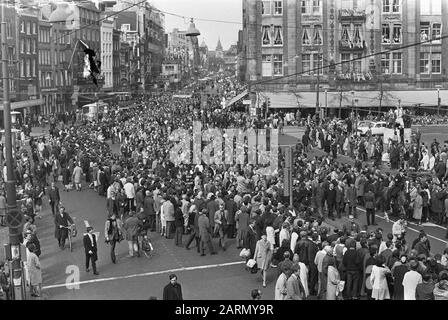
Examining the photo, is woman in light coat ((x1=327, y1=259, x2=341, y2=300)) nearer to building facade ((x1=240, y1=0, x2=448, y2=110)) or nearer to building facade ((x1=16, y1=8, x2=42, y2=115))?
building facade ((x1=240, y1=0, x2=448, y2=110))

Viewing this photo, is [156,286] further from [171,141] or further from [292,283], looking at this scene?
[171,141]

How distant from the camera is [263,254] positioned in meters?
17.2

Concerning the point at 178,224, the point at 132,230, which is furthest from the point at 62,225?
the point at 178,224

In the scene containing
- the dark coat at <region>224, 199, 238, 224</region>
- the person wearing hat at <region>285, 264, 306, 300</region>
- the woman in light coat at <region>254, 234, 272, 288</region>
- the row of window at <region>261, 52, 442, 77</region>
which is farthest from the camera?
the row of window at <region>261, 52, 442, 77</region>

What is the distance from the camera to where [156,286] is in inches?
673

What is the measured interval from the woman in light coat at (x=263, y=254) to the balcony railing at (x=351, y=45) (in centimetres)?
5324

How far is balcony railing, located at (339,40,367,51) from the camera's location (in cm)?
6825

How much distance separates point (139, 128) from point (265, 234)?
29.4 m

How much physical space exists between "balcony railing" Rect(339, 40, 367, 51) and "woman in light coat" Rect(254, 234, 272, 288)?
53.2 m

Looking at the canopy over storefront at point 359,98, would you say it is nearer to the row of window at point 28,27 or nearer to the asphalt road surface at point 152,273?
the row of window at point 28,27

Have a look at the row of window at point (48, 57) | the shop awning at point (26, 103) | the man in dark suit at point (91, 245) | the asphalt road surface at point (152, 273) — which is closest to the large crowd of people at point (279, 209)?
the asphalt road surface at point (152, 273)

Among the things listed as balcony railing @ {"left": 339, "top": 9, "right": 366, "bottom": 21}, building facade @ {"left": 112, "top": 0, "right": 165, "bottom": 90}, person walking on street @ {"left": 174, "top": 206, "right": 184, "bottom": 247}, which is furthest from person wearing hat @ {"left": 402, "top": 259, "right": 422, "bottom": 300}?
building facade @ {"left": 112, "top": 0, "right": 165, "bottom": 90}
